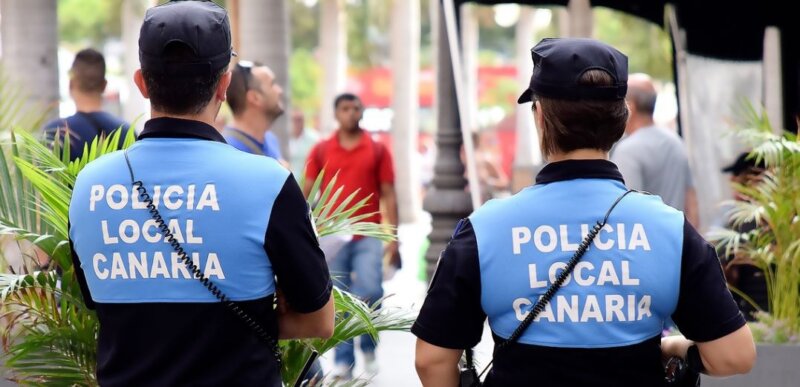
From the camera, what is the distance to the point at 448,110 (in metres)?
11.4

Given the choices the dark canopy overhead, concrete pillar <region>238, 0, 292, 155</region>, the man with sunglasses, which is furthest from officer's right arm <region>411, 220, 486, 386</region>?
concrete pillar <region>238, 0, 292, 155</region>

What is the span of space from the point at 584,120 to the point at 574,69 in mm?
115

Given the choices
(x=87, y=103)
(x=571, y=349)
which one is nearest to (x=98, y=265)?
(x=571, y=349)

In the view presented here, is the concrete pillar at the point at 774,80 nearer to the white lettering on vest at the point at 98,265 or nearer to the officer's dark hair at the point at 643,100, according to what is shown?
the officer's dark hair at the point at 643,100

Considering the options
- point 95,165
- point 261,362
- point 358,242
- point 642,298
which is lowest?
point 358,242

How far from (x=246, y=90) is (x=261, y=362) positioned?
3472 mm

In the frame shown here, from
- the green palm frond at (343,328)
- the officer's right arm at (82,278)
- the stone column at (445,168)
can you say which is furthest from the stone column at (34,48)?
the officer's right arm at (82,278)

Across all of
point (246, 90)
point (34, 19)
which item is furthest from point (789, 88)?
point (34, 19)

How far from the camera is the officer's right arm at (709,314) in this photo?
2.86m

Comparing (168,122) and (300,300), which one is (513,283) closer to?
(300,300)

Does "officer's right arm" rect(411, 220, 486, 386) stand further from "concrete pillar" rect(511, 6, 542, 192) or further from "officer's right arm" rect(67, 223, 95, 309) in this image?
"concrete pillar" rect(511, 6, 542, 192)

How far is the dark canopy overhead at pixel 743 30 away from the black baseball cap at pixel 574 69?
7.02m

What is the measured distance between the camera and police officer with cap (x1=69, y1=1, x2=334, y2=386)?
2918 millimetres

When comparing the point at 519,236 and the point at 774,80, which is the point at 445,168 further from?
the point at 519,236
